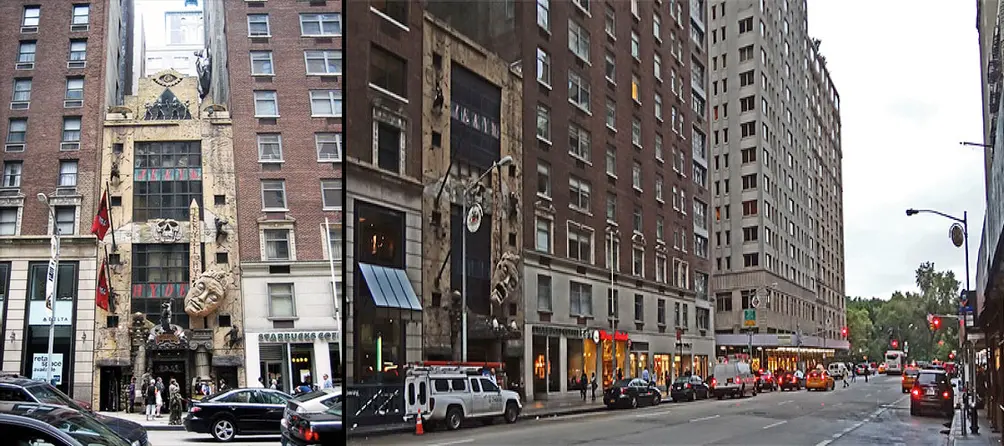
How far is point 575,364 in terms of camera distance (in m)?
3.20

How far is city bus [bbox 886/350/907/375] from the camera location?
11.7 feet

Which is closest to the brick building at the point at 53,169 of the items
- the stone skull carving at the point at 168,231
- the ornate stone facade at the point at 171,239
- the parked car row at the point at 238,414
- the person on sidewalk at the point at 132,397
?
the ornate stone facade at the point at 171,239

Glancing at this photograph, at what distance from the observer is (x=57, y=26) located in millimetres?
50438

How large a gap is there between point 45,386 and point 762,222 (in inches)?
929

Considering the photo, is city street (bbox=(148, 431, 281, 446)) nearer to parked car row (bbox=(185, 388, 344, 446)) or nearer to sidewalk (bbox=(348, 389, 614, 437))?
parked car row (bbox=(185, 388, 344, 446))

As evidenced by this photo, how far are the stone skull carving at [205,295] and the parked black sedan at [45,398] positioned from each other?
2096cm

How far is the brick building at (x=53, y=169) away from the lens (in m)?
46.3

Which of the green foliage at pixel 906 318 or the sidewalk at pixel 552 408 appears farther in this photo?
the green foliage at pixel 906 318

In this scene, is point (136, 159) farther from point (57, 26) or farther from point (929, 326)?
point (929, 326)

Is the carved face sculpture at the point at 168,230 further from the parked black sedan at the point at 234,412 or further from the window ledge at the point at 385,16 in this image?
the window ledge at the point at 385,16

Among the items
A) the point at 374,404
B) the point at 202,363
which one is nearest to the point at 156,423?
the point at 202,363

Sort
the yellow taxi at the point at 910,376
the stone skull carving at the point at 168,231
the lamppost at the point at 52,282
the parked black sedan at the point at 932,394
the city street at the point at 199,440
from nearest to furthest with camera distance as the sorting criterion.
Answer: the parked black sedan at the point at 932,394 → the yellow taxi at the point at 910,376 → the city street at the point at 199,440 → the lamppost at the point at 52,282 → the stone skull carving at the point at 168,231

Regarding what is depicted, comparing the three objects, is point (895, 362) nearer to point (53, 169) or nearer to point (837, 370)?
point (837, 370)

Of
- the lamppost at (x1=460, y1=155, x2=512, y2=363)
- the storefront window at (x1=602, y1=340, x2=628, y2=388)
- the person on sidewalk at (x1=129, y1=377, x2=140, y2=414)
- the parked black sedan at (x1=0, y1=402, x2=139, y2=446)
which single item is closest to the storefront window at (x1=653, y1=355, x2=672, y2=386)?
the storefront window at (x1=602, y1=340, x2=628, y2=388)
